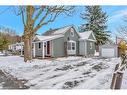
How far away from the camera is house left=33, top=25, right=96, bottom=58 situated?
3375mm

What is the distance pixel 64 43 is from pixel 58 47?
10cm

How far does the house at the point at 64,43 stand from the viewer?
3.38 metres

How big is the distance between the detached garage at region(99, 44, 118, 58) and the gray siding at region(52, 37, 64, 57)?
51 centimetres

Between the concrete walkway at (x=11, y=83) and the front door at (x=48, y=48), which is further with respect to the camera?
the front door at (x=48, y=48)

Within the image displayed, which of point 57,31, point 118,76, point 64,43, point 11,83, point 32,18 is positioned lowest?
point 11,83

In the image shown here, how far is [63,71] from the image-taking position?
3363 mm

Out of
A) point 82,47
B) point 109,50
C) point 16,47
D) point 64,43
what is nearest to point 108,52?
point 109,50

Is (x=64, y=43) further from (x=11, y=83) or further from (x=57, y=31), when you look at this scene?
(x=11, y=83)

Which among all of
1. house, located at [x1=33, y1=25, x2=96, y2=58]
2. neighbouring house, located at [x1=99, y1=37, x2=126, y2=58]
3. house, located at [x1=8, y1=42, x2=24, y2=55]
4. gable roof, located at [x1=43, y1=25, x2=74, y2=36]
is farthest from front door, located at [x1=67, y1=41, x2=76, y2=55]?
house, located at [x1=8, y1=42, x2=24, y2=55]

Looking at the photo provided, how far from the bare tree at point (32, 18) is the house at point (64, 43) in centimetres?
9

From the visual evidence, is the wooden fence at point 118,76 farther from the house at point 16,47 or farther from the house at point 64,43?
the house at point 16,47

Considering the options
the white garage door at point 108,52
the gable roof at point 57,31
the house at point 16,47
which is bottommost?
the white garage door at point 108,52

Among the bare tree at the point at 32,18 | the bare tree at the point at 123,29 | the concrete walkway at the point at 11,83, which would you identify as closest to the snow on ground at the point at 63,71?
the concrete walkway at the point at 11,83
